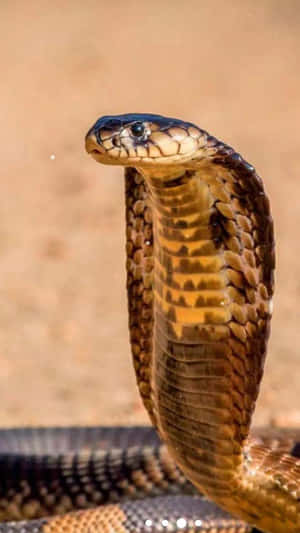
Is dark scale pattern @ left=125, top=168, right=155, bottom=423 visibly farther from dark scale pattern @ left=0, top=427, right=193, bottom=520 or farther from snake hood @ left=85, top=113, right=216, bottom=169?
dark scale pattern @ left=0, top=427, right=193, bottom=520

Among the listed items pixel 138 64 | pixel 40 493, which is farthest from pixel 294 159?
pixel 40 493

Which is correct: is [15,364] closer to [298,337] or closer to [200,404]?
[298,337]

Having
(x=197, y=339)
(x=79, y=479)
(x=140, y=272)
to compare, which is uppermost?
(x=140, y=272)

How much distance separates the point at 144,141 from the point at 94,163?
7354mm

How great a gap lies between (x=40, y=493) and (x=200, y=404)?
162 centimetres

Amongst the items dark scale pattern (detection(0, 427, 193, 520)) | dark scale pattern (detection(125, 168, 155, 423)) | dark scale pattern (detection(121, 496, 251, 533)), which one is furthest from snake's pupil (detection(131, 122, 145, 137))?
dark scale pattern (detection(0, 427, 193, 520))

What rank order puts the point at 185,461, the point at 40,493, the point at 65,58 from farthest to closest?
the point at 65,58
the point at 40,493
the point at 185,461

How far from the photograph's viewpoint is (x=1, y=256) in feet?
25.3

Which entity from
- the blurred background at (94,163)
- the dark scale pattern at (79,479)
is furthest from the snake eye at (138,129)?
the blurred background at (94,163)

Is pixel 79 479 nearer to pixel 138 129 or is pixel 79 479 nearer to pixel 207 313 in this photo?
pixel 207 313

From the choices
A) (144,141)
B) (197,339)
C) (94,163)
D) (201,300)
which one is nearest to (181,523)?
(197,339)

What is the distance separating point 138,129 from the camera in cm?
229

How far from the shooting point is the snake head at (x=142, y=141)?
2.26 m

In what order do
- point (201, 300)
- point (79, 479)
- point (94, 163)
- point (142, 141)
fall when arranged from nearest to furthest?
1. point (142, 141)
2. point (201, 300)
3. point (79, 479)
4. point (94, 163)
